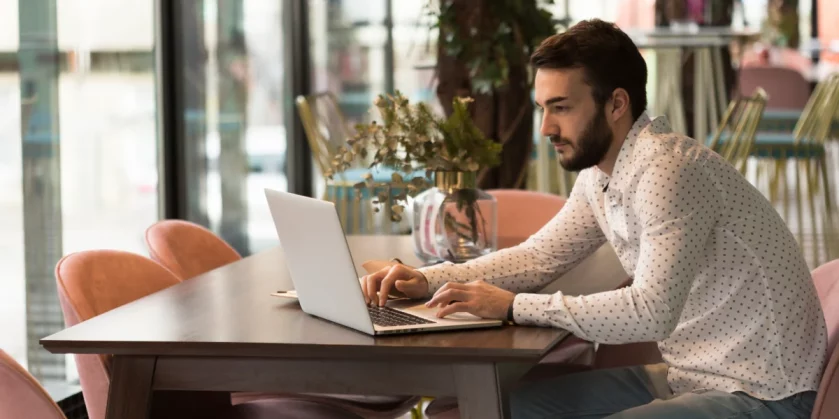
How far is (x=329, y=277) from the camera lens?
180cm

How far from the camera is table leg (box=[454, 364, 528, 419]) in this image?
1650 mm

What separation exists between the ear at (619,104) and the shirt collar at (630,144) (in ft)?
0.12

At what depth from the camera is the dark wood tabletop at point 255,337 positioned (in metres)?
1.65

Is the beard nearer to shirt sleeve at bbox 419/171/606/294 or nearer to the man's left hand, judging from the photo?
shirt sleeve at bbox 419/171/606/294

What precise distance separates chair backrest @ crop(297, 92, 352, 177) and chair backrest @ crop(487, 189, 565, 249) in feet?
6.30

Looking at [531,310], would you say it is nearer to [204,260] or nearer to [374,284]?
[374,284]

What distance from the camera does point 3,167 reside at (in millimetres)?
3441

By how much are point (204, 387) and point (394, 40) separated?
538 centimetres

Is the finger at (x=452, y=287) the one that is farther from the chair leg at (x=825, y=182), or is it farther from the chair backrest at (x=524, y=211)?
the chair leg at (x=825, y=182)

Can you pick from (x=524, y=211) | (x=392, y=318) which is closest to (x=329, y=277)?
(x=392, y=318)

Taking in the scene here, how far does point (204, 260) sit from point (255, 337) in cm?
112

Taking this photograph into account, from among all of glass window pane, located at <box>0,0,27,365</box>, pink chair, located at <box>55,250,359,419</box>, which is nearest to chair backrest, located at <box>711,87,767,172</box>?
glass window pane, located at <box>0,0,27,365</box>

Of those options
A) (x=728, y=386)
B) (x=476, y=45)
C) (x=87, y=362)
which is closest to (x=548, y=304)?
(x=728, y=386)

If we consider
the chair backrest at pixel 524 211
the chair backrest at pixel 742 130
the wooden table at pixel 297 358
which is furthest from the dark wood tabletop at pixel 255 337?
the chair backrest at pixel 742 130
